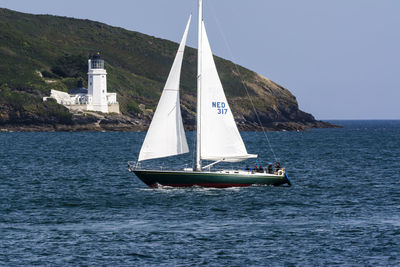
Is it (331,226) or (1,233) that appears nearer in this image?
(1,233)

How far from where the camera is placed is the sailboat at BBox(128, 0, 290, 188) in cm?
4006

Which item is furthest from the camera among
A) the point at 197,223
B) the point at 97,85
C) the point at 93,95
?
the point at 93,95

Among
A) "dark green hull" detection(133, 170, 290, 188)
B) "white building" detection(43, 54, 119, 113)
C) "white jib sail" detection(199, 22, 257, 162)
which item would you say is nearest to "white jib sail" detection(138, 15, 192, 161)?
"dark green hull" detection(133, 170, 290, 188)

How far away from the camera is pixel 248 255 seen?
25422 millimetres

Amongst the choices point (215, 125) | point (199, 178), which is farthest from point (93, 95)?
point (199, 178)

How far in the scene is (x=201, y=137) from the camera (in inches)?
1626

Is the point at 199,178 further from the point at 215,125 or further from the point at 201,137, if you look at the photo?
the point at 215,125

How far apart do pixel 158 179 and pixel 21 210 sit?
8.67 meters

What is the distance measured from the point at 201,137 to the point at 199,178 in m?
2.67

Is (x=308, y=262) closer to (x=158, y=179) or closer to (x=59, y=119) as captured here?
(x=158, y=179)

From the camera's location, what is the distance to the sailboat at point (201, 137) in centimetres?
4006

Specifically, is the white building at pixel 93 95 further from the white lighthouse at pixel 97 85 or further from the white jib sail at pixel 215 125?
the white jib sail at pixel 215 125

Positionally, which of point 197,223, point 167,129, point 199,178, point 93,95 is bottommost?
point 197,223

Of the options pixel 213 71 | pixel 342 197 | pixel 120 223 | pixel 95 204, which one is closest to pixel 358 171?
pixel 342 197
